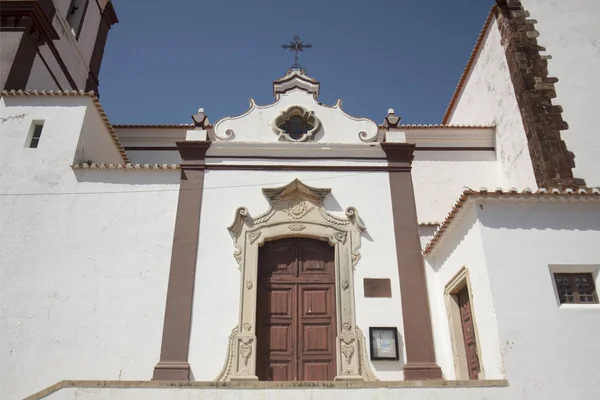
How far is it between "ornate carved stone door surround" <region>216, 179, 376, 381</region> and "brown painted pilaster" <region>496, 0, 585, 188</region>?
466cm

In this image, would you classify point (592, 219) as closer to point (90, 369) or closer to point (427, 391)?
point (427, 391)

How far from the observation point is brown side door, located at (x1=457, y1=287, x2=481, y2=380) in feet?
28.4

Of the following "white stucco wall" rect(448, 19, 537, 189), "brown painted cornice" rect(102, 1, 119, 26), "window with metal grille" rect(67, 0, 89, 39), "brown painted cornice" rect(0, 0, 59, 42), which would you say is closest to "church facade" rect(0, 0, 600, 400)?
"white stucco wall" rect(448, 19, 537, 189)

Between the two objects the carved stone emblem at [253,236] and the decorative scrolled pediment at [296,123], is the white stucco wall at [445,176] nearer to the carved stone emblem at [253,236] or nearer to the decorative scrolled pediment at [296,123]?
the decorative scrolled pediment at [296,123]

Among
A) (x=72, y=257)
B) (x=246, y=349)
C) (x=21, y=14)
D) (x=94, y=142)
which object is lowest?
(x=246, y=349)

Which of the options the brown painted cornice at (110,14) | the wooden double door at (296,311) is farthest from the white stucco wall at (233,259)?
the brown painted cornice at (110,14)

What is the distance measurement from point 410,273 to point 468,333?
1.43m

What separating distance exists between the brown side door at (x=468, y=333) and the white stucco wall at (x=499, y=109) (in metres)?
4.06

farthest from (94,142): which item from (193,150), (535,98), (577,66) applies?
(577,66)

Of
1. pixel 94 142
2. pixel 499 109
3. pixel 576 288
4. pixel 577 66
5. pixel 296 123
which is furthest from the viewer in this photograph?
pixel 499 109

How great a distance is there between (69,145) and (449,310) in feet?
26.1

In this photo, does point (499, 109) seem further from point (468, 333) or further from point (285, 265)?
point (285, 265)

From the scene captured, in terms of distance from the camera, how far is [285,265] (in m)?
9.90

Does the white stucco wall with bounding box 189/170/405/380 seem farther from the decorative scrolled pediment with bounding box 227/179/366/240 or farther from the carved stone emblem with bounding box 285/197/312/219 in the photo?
the carved stone emblem with bounding box 285/197/312/219
